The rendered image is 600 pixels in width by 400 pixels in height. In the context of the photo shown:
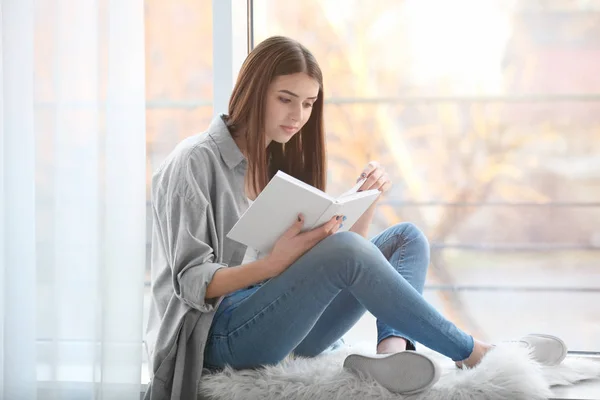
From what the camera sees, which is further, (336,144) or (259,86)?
(336,144)

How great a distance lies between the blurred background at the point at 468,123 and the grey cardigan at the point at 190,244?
729 millimetres

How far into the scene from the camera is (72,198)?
6.25ft

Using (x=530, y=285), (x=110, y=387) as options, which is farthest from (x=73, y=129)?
(x=530, y=285)

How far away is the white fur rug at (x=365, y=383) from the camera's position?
5.20 ft

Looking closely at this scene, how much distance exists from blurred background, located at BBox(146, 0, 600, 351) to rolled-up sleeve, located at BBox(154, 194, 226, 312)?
817 mm

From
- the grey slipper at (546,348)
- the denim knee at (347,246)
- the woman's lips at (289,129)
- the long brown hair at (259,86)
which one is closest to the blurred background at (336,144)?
the long brown hair at (259,86)

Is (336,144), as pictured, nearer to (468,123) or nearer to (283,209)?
(468,123)

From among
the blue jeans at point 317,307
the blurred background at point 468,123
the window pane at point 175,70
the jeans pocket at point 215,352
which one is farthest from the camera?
the blurred background at point 468,123

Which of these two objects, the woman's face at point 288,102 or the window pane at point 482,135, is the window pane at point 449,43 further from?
the woman's face at point 288,102

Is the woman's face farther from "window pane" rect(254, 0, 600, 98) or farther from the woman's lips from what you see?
"window pane" rect(254, 0, 600, 98)

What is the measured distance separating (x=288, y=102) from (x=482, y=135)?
4.24 ft

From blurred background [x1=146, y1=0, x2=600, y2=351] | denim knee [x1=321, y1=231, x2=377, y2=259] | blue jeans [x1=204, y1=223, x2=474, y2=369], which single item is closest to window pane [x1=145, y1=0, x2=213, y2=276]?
blurred background [x1=146, y1=0, x2=600, y2=351]

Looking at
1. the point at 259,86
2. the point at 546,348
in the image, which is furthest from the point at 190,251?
the point at 546,348

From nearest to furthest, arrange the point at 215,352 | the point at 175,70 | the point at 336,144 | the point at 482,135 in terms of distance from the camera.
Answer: the point at 215,352 < the point at 175,70 < the point at 482,135 < the point at 336,144
